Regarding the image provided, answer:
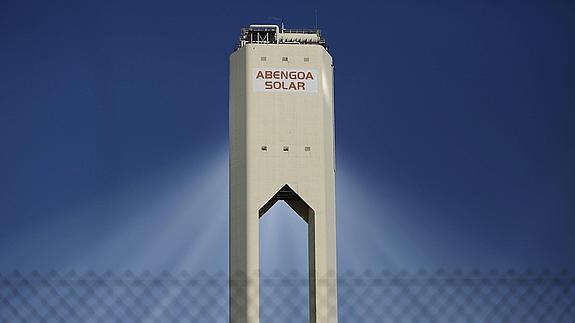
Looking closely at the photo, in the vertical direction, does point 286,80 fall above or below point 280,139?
above

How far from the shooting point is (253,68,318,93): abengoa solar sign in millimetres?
38688

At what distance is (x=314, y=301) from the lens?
36625mm

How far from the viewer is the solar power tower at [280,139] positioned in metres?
38.2

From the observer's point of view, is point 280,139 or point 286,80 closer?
point 280,139

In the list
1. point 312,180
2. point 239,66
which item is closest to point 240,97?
point 239,66

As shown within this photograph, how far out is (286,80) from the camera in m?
38.9

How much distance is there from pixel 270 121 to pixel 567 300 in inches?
1060

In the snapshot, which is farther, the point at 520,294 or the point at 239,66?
the point at 239,66

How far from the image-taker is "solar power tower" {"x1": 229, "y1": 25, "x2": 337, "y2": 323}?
125 ft

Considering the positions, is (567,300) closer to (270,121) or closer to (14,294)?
(14,294)

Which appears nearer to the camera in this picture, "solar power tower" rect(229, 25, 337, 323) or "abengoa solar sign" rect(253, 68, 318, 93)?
"solar power tower" rect(229, 25, 337, 323)

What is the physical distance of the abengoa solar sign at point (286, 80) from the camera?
3869 cm

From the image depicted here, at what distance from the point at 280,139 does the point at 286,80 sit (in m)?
2.08

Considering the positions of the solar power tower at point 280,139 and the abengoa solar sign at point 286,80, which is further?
the abengoa solar sign at point 286,80
